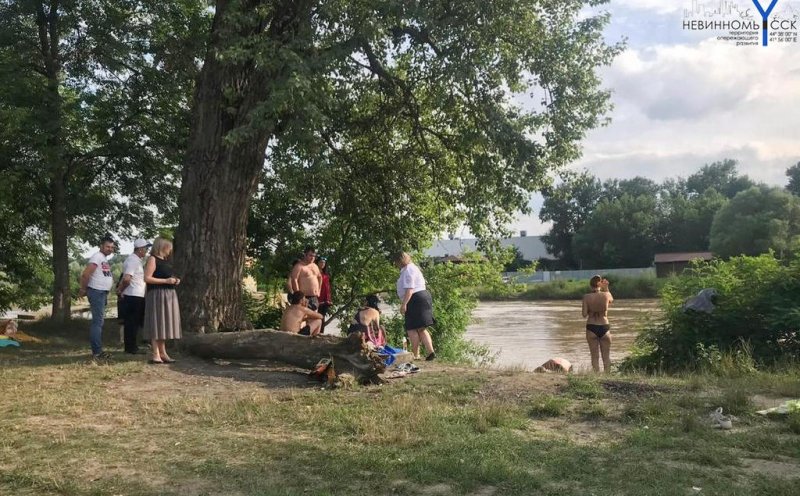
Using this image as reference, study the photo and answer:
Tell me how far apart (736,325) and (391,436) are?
24.1 ft

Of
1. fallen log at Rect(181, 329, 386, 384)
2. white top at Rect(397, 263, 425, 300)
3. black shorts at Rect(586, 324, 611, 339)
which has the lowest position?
black shorts at Rect(586, 324, 611, 339)

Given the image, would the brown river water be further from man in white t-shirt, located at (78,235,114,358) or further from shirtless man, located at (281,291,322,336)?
man in white t-shirt, located at (78,235,114,358)

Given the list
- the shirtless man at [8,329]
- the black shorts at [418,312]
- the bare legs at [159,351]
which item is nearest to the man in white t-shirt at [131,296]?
the bare legs at [159,351]

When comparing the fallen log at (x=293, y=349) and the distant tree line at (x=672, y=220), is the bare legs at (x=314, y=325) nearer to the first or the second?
the fallen log at (x=293, y=349)

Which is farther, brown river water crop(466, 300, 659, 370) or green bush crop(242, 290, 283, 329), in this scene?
brown river water crop(466, 300, 659, 370)

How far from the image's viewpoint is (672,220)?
8088cm

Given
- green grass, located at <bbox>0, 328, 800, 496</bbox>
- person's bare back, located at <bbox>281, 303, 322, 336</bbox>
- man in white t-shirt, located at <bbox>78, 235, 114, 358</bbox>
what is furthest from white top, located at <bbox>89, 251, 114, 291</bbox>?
person's bare back, located at <bbox>281, 303, 322, 336</bbox>

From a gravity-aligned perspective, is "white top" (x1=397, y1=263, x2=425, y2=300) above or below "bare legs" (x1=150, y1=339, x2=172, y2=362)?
above

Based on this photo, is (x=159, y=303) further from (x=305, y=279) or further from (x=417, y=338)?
(x=417, y=338)

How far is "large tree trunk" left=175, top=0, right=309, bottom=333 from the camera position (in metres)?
10.2

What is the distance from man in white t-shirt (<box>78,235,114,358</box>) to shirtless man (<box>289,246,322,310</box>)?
267 centimetres

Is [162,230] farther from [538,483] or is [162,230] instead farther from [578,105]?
[538,483]

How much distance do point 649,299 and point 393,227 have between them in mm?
35349

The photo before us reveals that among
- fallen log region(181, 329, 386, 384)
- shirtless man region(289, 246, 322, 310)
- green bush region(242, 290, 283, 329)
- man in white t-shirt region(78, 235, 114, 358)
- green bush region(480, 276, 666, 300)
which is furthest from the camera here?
green bush region(480, 276, 666, 300)
